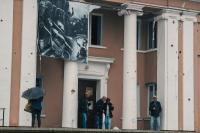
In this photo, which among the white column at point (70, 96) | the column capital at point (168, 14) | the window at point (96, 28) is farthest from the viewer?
the window at point (96, 28)

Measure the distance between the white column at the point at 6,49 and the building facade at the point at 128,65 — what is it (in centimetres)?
38

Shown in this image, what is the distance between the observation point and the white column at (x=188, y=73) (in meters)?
29.4

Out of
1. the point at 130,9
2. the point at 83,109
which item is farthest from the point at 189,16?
the point at 83,109

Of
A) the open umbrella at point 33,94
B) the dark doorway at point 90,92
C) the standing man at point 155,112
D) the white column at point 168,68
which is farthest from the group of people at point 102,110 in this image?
the open umbrella at point 33,94

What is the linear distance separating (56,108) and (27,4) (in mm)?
5623

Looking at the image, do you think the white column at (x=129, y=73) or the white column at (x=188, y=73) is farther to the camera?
the white column at (x=188, y=73)

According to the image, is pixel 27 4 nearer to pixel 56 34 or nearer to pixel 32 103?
pixel 56 34

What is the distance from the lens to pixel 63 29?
2655 centimetres

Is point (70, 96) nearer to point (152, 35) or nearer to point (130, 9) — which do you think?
point (130, 9)

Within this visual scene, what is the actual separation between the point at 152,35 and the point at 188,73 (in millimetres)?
3103

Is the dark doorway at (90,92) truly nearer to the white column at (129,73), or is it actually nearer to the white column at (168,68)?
the white column at (129,73)

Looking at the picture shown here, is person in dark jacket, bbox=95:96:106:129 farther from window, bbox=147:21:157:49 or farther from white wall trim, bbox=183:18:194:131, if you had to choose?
window, bbox=147:21:157:49

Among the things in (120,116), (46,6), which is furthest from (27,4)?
(120,116)

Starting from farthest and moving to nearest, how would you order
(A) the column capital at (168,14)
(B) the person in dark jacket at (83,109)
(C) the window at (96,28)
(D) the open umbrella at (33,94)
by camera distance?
(C) the window at (96,28) < (A) the column capital at (168,14) < (B) the person in dark jacket at (83,109) < (D) the open umbrella at (33,94)
